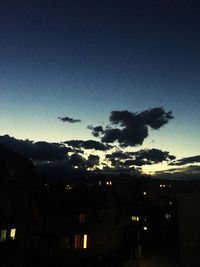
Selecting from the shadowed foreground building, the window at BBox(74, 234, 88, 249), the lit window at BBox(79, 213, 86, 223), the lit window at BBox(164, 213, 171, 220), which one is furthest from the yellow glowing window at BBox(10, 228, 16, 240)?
the lit window at BBox(164, 213, 171, 220)

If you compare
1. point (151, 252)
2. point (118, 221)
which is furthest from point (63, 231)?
point (151, 252)

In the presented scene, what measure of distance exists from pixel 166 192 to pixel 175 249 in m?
40.3

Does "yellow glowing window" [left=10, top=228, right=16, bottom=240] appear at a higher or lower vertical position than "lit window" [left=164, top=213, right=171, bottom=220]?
lower

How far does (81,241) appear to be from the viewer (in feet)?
124

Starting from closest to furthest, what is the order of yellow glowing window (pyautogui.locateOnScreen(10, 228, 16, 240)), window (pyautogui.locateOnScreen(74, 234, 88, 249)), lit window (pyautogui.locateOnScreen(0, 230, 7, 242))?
lit window (pyautogui.locateOnScreen(0, 230, 7, 242)) < yellow glowing window (pyautogui.locateOnScreen(10, 228, 16, 240)) < window (pyautogui.locateOnScreen(74, 234, 88, 249))

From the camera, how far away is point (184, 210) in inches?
834

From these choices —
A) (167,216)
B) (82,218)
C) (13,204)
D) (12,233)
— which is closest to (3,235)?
(12,233)

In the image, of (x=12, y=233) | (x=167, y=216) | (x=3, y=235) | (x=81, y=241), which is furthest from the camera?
(x=167, y=216)

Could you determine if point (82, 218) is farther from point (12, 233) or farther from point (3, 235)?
point (3, 235)

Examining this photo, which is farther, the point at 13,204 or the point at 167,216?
the point at 167,216

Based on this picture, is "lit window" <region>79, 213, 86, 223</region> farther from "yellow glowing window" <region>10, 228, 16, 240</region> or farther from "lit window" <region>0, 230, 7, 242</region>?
"lit window" <region>0, 230, 7, 242</region>

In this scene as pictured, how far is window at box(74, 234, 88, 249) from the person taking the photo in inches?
1474

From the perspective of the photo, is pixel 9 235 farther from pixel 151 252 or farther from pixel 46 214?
pixel 151 252

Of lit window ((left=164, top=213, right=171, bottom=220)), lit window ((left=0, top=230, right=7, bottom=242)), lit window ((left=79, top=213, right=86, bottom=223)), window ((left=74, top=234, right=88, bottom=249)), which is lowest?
window ((left=74, top=234, right=88, bottom=249))
